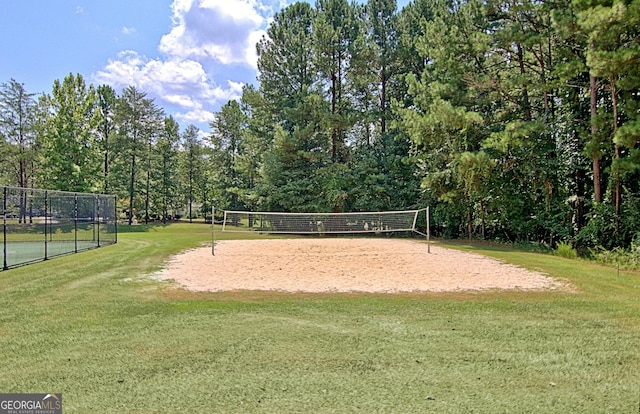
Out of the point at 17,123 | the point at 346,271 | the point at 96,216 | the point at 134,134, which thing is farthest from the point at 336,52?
the point at 17,123

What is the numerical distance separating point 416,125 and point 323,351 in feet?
54.1

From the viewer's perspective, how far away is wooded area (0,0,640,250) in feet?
44.6

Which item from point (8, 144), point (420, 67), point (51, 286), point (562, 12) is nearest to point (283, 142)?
point (420, 67)

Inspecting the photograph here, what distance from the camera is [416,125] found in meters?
A: 19.2

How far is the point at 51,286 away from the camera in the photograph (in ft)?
27.2

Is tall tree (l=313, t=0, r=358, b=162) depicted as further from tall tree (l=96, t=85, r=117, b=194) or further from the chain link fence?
tall tree (l=96, t=85, r=117, b=194)

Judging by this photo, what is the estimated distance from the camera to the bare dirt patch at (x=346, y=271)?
8.46 metres

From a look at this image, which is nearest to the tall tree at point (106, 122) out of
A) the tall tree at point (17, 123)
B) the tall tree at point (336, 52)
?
the tall tree at point (17, 123)

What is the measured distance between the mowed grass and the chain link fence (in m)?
4.37

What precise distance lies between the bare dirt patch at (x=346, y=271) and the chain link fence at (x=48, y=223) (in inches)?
168

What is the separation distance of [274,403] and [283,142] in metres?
22.3

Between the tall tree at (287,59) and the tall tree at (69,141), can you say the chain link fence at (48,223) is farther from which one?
the tall tree at (69,141)

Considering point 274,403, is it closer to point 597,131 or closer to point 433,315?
point 433,315

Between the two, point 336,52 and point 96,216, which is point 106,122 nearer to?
point 336,52
